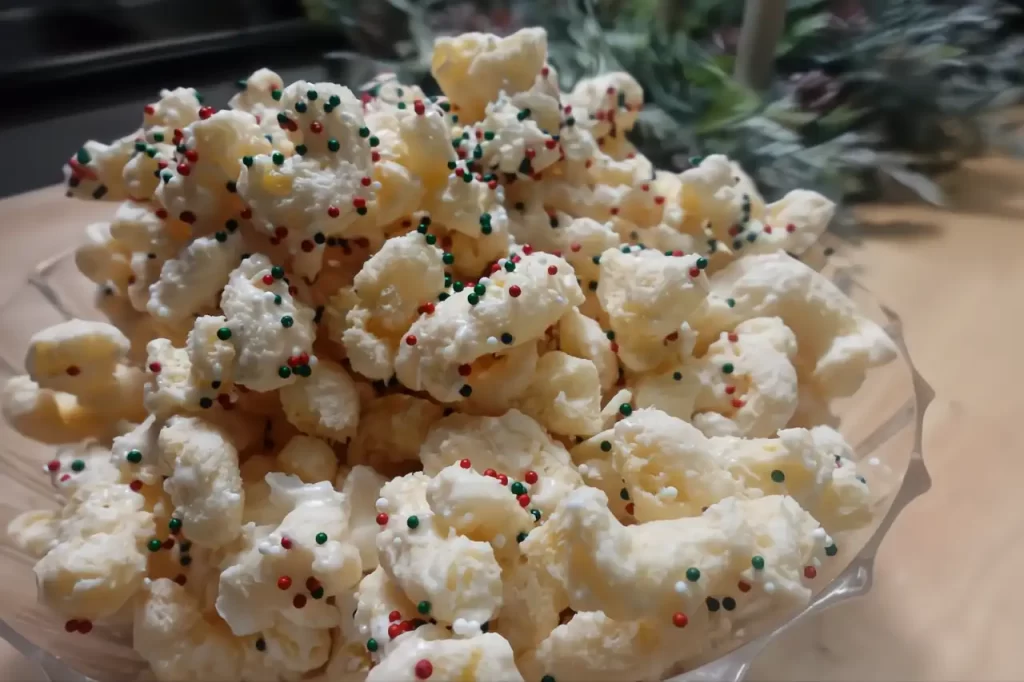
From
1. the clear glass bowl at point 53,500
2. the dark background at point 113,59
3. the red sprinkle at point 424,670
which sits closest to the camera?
the red sprinkle at point 424,670

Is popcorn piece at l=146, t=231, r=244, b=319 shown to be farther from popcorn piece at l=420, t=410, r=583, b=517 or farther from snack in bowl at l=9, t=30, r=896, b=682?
popcorn piece at l=420, t=410, r=583, b=517

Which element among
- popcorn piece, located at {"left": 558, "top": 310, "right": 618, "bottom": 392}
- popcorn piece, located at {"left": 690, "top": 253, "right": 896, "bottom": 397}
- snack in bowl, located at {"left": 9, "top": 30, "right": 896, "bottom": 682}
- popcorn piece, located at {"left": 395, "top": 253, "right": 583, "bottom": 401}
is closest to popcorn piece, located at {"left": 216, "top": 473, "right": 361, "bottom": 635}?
snack in bowl, located at {"left": 9, "top": 30, "right": 896, "bottom": 682}

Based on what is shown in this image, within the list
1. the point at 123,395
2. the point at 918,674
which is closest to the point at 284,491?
the point at 123,395

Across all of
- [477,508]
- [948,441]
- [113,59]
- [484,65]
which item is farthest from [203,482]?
[113,59]

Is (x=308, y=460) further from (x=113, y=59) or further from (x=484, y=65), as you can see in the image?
(x=113, y=59)

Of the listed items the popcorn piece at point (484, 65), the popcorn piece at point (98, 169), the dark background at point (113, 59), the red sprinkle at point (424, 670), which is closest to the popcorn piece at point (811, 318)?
the popcorn piece at point (484, 65)

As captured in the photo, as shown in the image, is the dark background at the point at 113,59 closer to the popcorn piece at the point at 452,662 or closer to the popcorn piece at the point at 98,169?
the popcorn piece at the point at 98,169

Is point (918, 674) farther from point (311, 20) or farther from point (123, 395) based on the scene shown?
point (311, 20)
